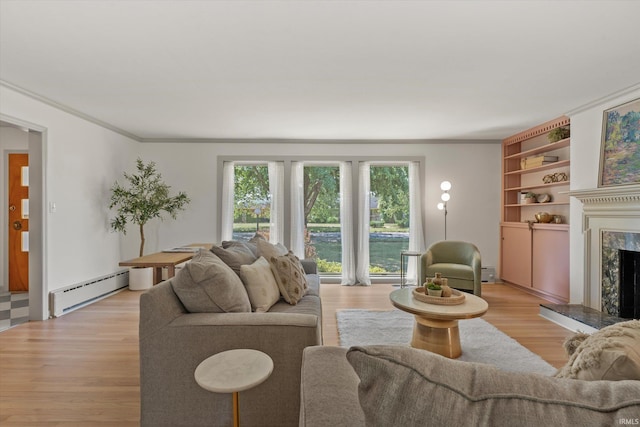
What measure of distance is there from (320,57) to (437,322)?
7.43 feet

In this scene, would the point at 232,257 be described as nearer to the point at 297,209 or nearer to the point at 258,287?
the point at 258,287

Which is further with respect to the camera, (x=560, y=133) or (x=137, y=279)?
(x=137, y=279)

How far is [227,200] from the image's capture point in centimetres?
538

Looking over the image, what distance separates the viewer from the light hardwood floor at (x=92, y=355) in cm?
196

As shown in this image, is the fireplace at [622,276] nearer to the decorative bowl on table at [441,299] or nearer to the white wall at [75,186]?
the decorative bowl on table at [441,299]

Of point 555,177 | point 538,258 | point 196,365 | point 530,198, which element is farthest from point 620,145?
point 196,365

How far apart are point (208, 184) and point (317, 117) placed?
2.36 metres

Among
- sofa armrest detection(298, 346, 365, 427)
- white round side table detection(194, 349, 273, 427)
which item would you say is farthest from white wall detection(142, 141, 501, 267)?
sofa armrest detection(298, 346, 365, 427)

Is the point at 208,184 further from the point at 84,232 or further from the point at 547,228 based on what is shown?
the point at 547,228

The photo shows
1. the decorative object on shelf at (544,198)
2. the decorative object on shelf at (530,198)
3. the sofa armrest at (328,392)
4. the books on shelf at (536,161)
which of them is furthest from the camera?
the decorative object on shelf at (530,198)

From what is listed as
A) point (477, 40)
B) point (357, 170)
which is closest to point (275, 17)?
point (477, 40)

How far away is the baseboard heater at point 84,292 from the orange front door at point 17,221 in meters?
1.37

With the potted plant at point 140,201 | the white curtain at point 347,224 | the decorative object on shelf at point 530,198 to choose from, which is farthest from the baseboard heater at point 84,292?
the decorative object on shelf at point 530,198

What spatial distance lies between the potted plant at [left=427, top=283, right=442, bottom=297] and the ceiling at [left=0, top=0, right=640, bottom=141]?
1.83m
